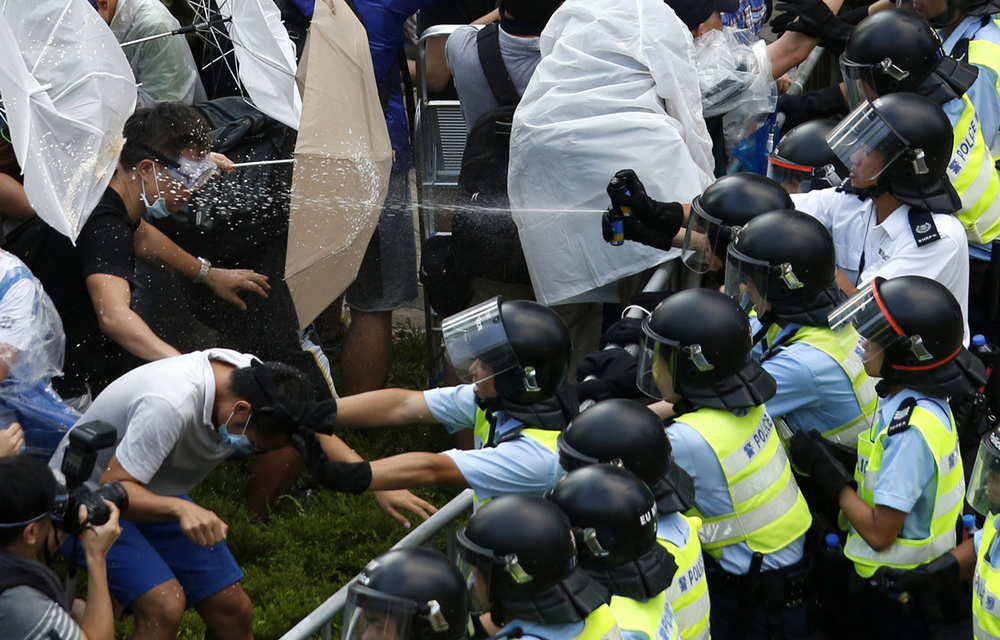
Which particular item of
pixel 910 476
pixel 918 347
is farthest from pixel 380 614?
pixel 918 347

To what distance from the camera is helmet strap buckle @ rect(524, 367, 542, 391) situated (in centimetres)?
367

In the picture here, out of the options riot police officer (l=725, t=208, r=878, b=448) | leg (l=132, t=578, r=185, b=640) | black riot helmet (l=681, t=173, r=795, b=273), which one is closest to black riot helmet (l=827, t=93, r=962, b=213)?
black riot helmet (l=681, t=173, r=795, b=273)

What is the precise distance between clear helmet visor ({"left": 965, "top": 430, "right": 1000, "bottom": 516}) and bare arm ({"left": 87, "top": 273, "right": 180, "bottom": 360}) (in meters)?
2.72

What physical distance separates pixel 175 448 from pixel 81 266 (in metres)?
1.00

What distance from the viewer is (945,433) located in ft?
11.8

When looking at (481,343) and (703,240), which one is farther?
(703,240)

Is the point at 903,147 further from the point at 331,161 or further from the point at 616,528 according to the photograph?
the point at 331,161

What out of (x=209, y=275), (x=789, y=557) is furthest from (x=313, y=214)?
(x=789, y=557)

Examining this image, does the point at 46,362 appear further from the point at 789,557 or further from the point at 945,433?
the point at 945,433

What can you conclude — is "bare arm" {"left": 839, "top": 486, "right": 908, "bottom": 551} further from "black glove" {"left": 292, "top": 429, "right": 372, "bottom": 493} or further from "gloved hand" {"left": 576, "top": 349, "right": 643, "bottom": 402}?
"black glove" {"left": 292, "top": 429, "right": 372, "bottom": 493}

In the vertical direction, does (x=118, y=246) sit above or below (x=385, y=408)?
above

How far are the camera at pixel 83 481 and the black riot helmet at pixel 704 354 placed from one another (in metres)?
1.59

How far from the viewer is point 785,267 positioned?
3996 millimetres

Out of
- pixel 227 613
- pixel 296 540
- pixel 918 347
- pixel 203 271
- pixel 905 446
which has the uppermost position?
pixel 918 347
